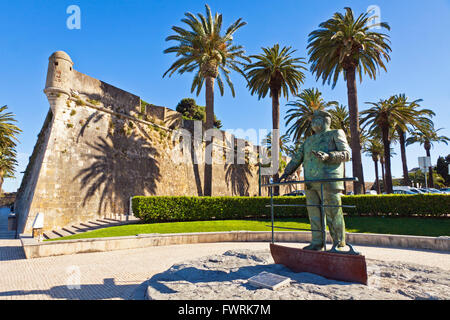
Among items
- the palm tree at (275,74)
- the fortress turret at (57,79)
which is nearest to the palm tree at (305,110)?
the palm tree at (275,74)

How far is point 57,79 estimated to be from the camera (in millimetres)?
14477

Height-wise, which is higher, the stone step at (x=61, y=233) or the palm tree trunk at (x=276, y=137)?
the palm tree trunk at (x=276, y=137)

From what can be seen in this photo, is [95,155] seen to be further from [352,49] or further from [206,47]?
[352,49]

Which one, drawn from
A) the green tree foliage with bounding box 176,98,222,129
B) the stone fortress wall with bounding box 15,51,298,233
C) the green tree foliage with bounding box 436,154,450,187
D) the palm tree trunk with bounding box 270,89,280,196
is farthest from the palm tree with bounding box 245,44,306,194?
the green tree foliage with bounding box 436,154,450,187

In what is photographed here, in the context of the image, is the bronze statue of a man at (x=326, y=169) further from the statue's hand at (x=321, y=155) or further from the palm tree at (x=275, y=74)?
the palm tree at (x=275, y=74)

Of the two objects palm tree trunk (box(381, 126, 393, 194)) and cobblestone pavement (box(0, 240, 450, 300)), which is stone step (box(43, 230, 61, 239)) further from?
palm tree trunk (box(381, 126, 393, 194))

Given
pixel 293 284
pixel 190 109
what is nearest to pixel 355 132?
pixel 293 284

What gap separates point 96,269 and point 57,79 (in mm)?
12943

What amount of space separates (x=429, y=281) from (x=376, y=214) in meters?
11.5

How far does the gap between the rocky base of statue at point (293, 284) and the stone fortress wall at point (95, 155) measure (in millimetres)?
11796

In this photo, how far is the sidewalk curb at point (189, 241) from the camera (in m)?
7.93

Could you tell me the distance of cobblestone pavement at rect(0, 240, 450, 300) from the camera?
14.5 ft

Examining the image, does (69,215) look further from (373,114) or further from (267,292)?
(373,114)

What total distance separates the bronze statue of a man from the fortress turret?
15.1 meters
